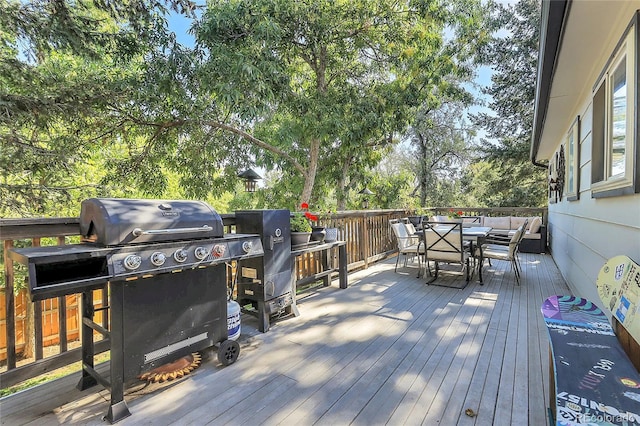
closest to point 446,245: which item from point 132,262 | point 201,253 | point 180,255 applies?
point 201,253

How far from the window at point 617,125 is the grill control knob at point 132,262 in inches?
109

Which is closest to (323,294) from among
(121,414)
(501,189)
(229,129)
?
(121,414)

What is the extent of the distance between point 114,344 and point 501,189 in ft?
45.3

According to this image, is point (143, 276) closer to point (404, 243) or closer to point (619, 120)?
point (619, 120)

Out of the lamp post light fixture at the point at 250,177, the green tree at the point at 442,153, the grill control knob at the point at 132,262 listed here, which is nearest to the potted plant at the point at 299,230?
the grill control knob at the point at 132,262

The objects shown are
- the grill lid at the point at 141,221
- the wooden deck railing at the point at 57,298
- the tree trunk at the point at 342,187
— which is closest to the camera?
the grill lid at the point at 141,221

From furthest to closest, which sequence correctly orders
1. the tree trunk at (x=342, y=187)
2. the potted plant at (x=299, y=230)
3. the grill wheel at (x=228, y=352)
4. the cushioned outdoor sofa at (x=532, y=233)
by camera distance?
the tree trunk at (x=342, y=187) → the cushioned outdoor sofa at (x=532, y=233) → the potted plant at (x=299, y=230) → the grill wheel at (x=228, y=352)

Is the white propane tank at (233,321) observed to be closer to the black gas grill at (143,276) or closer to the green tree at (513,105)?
the black gas grill at (143,276)

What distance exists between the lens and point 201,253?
6.24 ft

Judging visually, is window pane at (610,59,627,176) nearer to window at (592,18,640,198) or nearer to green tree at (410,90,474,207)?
window at (592,18,640,198)

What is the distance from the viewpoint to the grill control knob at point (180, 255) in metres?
1.79

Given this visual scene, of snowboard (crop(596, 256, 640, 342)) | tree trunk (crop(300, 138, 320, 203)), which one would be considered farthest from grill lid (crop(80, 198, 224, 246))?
tree trunk (crop(300, 138, 320, 203))

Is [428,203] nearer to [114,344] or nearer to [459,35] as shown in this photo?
[459,35]

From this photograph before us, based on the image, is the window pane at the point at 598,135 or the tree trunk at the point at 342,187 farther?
the tree trunk at the point at 342,187
